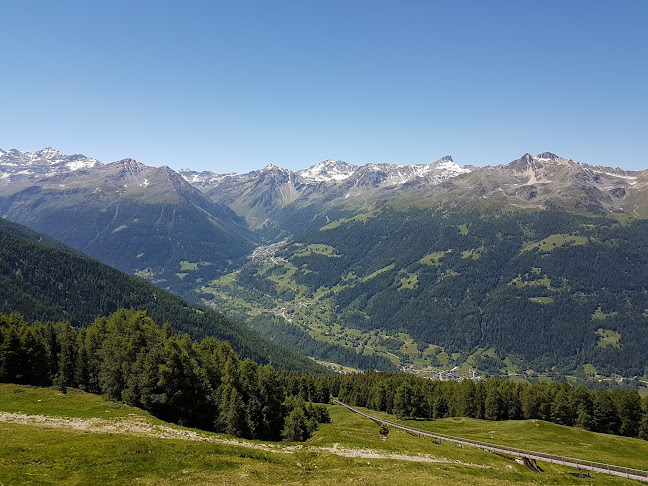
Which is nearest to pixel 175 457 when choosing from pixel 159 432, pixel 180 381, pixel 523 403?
pixel 159 432

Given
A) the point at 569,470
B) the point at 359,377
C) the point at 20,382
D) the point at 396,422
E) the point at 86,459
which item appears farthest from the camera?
the point at 359,377

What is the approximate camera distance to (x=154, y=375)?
204ft

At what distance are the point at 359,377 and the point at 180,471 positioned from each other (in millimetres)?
138938

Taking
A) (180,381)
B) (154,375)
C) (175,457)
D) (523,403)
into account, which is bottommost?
(523,403)

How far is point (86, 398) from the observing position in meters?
62.3

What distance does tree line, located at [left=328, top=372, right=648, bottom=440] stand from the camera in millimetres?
99188

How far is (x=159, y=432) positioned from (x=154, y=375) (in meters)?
15.6

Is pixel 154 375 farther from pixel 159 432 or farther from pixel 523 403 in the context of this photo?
pixel 523 403

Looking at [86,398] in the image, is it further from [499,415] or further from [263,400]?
[499,415]

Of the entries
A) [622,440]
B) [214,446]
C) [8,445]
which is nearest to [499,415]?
[622,440]

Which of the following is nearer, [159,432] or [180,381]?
[159,432]

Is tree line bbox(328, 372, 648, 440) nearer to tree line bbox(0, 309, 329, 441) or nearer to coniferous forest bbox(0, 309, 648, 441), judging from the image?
coniferous forest bbox(0, 309, 648, 441)

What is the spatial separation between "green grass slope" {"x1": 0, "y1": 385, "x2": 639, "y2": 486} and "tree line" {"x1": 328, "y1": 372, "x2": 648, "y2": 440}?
54915mm

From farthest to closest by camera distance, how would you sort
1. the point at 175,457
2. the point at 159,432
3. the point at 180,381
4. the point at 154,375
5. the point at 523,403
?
1. the point at 523,403
2. the point at 180,381
3. the point at 154,375
4. the point at 159,432
5. the point at 175,457
